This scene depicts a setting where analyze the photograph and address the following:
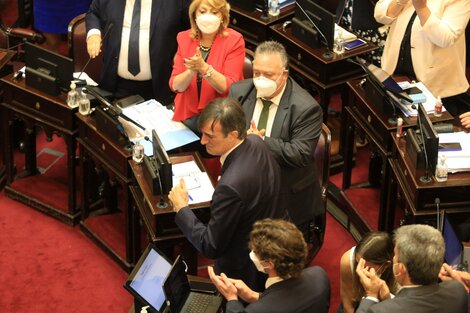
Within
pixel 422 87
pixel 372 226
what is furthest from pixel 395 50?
pixel 372 226

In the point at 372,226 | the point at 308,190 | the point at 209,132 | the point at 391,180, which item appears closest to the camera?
the point at 209,132

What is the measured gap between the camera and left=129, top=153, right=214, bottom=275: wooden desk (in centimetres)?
510

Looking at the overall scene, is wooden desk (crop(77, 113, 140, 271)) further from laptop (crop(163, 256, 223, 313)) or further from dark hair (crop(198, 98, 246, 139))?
dark hair (crop(198, 98, 246, 139))

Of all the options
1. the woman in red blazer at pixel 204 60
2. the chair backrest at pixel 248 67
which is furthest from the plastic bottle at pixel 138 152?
the chair backrest at pixel 248 67

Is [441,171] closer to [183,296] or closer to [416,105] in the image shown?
[416,105]

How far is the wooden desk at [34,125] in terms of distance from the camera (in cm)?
606

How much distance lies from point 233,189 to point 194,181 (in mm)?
872

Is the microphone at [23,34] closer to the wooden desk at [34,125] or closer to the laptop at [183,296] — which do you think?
the wooden desk at [34,125]

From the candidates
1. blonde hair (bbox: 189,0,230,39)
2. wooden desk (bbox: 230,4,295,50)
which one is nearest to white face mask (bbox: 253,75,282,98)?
blonde hair (bbox: 189,0,230,39)

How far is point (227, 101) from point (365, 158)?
99.2 inches

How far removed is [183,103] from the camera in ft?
19.1

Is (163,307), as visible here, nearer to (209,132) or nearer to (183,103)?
(209,132)

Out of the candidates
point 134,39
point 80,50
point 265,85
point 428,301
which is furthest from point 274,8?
point 428,301

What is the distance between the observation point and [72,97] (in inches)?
234
